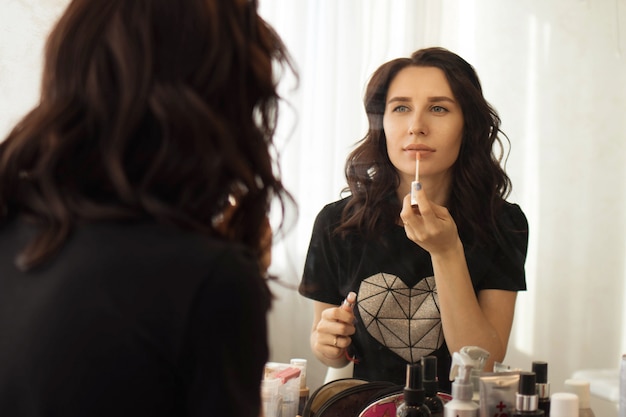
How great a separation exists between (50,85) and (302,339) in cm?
67

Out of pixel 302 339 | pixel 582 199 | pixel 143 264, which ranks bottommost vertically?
pixel 302 339

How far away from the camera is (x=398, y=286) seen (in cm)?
110

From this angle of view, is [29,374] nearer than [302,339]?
Yes

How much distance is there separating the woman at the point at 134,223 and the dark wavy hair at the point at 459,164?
537 mm

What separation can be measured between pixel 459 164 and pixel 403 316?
0.25 m

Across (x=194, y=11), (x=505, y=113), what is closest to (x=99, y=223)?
(x=194, y=11)

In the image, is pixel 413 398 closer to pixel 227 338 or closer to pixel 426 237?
pixel 426 237

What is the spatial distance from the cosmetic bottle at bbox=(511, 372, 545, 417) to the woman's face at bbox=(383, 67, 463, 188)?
0.31 meters

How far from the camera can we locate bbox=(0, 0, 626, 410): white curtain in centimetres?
110

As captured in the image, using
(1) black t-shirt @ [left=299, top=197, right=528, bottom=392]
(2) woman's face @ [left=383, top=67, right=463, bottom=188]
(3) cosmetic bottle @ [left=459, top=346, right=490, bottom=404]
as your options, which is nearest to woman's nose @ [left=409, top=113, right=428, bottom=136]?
(2) woman's face @ [left=383, top=67, right=463, bottom=188]

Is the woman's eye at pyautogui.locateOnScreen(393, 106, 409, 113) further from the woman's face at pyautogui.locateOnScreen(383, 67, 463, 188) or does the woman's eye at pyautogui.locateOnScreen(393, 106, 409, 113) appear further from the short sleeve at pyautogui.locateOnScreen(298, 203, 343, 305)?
the short sleeve at pyautogui.locateOnScreen(298, 203, 343, 305)

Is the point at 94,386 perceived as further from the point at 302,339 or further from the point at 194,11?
the point at 302,339

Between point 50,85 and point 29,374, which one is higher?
point 50,85

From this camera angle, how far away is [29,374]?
0.52m
